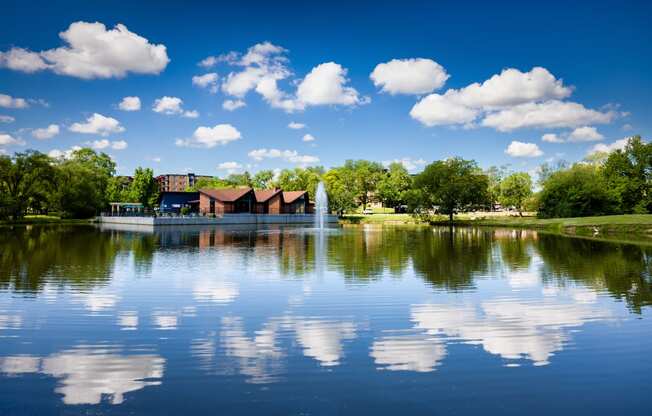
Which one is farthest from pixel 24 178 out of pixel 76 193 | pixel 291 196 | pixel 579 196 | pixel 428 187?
pixel 579 196

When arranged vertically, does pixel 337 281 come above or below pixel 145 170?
below

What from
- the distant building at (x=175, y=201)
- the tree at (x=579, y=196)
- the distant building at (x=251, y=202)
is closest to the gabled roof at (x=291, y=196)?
the distant building at (x=251, y=202)

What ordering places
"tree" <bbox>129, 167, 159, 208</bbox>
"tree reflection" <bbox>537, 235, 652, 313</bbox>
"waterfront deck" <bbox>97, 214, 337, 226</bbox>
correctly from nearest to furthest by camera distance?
1. "tree reflection" <bbox>537, 235, 652, 313</bbox>
2. "waterfront deck" <bbox>97, 214, 337, 226</bbox>
3. "tree" <bbox>129, 167, 159, 208</bbox>

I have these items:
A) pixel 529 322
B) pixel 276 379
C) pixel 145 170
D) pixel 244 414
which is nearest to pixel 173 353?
pixel 276 379

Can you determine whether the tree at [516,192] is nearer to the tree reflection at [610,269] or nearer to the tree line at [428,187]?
the tree line at [428,187]

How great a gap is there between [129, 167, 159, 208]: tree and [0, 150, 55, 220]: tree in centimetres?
3264

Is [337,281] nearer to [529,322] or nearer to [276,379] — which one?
[529,322]

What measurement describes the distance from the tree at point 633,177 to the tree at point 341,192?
48647mm

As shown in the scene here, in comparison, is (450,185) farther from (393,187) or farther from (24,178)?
(24,178)

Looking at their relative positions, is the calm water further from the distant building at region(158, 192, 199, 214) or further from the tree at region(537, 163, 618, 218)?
the distant building at region(158, 192, 199, 214)

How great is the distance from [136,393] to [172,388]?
Result: 514mm

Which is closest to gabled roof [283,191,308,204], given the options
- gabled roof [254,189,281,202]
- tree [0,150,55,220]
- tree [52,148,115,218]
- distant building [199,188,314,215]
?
distant building [199,188,314,215]

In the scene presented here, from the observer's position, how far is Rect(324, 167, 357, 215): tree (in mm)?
99625

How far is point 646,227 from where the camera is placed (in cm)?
4525
